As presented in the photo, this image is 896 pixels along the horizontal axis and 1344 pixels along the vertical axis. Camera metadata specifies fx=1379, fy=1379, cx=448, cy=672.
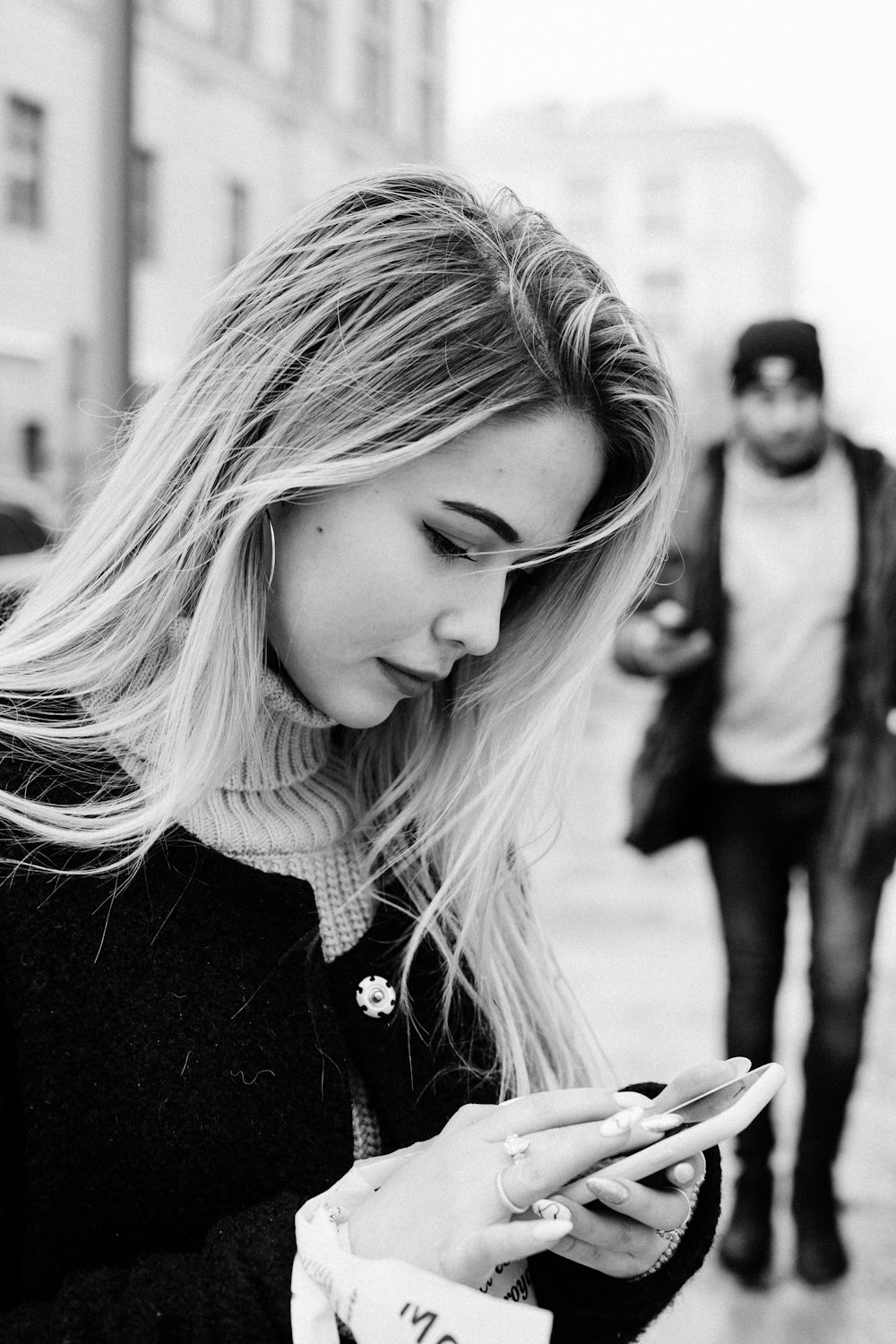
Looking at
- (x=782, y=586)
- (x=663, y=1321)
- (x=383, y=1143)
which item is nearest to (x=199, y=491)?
(x=383, y=1143)

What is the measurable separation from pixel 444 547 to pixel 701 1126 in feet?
1.81

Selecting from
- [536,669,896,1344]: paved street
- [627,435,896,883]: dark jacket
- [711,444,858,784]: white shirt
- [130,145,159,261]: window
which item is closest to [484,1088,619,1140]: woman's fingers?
[536,669,896,1344]: paved street

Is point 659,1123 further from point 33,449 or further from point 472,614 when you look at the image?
point 33,449

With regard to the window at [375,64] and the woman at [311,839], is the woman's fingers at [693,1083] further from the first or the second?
the window at [375,64]

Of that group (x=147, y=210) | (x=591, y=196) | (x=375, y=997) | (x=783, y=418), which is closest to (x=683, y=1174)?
(x=375, y=997)

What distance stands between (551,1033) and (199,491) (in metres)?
0.69

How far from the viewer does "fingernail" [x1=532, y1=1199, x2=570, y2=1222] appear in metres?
0.96

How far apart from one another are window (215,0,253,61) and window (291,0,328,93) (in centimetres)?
26

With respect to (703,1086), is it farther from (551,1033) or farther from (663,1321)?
(663,1321)

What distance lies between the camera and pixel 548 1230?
91 centimetres

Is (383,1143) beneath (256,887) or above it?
beneath

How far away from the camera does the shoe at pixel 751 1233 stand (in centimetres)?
282

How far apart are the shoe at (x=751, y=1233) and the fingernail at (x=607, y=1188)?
2.04m

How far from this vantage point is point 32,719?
119cm
